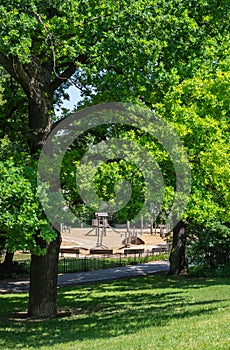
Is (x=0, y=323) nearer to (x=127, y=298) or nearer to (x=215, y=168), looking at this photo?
(x=127, y=298)

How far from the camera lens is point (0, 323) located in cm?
1290

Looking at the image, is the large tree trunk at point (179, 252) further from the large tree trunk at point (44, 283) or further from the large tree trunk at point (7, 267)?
the large tree trunk at point (44, 283)

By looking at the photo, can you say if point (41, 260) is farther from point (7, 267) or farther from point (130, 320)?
point (7, 267)

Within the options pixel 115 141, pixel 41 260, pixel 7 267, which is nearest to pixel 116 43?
pixel 115 141

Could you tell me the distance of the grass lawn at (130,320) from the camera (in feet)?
27.3

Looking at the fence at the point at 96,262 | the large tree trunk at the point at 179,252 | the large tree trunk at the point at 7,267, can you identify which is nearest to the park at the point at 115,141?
the large tree trunk at the point at 179,252

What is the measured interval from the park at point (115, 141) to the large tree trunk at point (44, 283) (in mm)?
28

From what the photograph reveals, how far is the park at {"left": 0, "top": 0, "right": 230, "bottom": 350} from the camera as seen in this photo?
33.4 feet

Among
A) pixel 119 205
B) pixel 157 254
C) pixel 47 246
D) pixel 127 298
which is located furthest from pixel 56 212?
pixel 157 254

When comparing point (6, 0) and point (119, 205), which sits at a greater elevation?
point (6, 0)

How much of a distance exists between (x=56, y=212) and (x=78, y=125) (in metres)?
2.65

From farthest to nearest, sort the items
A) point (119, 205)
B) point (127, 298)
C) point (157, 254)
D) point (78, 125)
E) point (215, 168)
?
point (157, 254), point (127, 298), point (78, 125), point (119, 205), point (215, 168)

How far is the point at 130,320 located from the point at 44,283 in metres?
2.53

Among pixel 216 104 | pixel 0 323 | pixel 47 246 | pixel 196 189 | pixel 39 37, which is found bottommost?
pixel 0 323
